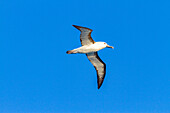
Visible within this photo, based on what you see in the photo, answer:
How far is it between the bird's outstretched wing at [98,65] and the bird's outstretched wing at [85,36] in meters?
3.08

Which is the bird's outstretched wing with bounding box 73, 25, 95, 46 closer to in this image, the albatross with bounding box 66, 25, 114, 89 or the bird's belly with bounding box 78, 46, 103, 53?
the albatross with bounding box 66, 25, 114, 89

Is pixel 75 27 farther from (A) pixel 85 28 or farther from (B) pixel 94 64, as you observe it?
(B) pixel 94 64

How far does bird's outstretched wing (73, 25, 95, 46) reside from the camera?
4309cm

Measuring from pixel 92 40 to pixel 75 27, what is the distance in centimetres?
333

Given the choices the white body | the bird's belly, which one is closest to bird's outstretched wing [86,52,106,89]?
the bird's belly

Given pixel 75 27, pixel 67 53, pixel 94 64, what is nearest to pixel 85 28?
pixel 75 27

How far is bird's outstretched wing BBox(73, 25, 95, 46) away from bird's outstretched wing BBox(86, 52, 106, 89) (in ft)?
10.1

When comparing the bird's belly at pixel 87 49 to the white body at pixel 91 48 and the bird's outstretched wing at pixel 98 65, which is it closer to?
the white body at pixel 91 48

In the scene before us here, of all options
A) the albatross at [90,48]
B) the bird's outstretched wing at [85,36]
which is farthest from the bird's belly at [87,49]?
the bird's outstretched wing at [85,36]

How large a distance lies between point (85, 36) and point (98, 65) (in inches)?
244

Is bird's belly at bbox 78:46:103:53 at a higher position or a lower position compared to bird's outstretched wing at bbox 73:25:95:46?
lower

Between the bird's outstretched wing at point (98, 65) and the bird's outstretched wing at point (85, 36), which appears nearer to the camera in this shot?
the bird's outstretched wing at point (85, 36)

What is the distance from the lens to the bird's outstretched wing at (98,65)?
47.8 m

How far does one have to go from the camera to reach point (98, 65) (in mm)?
48688
